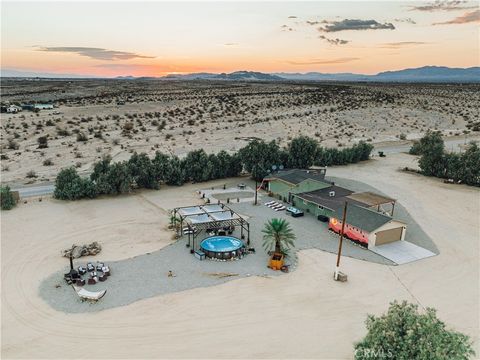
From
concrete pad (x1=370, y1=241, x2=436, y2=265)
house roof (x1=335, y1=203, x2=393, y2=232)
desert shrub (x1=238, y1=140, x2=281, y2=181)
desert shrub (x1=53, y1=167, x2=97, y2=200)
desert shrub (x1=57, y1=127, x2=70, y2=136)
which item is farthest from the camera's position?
desert shrub (x1=57, y1=127, x2=70, y2=136)

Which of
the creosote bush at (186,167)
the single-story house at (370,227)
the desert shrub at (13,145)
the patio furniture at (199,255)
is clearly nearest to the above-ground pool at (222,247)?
the patio furniture at (199,255)

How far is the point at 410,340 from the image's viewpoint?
645 inches

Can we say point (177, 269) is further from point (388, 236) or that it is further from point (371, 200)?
point (371, 200)

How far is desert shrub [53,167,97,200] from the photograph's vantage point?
138 ft

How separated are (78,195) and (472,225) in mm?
39164

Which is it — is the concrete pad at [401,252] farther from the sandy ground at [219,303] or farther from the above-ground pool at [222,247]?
the above-ground pool at [222,247]

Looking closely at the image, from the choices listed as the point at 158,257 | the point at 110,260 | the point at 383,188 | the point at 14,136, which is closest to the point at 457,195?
the point at 383,188

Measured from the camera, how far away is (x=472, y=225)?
38156 mm

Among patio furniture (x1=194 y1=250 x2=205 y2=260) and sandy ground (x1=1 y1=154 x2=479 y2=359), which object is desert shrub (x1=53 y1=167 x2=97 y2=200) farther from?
patio furniture (x1=194 y1=250 x2=205 y2=260)

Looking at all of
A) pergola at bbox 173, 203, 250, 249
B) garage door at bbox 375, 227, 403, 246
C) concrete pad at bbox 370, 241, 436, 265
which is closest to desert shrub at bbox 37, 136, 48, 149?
pergola at bbox 173, 203, 250, 249

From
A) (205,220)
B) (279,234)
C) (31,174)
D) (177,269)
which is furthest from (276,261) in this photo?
(31,174)

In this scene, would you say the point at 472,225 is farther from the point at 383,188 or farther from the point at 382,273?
the point at 382,273

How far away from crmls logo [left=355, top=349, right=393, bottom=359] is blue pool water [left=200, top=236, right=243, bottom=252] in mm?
15166

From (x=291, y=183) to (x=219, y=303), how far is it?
20.8 metres
